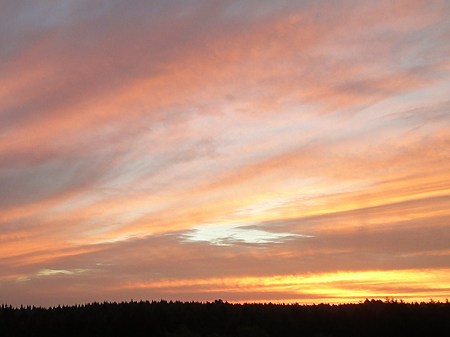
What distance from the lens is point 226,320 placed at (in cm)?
4481

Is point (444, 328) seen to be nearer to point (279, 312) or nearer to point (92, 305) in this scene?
point (279, 312)

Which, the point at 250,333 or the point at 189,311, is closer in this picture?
the point at 250,333

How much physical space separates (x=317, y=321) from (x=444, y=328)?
315 inches

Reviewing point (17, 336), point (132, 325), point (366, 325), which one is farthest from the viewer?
point (366, 325)

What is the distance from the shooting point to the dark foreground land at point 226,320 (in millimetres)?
41594

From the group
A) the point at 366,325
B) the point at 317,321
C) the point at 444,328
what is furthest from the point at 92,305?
the point at 444,328

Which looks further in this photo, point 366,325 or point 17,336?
point 366,325

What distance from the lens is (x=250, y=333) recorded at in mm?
41656

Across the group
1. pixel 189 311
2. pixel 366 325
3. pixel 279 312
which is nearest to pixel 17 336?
pixel 189 311

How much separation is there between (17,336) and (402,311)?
24922 millimetres

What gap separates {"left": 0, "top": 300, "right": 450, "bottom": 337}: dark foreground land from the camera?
4159cm

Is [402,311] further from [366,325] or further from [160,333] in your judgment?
[160,333]

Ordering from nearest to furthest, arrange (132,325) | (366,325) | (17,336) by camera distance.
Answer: (17,336)
(132,325)
(366,325)

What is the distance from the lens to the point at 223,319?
Answer: 149 feet
